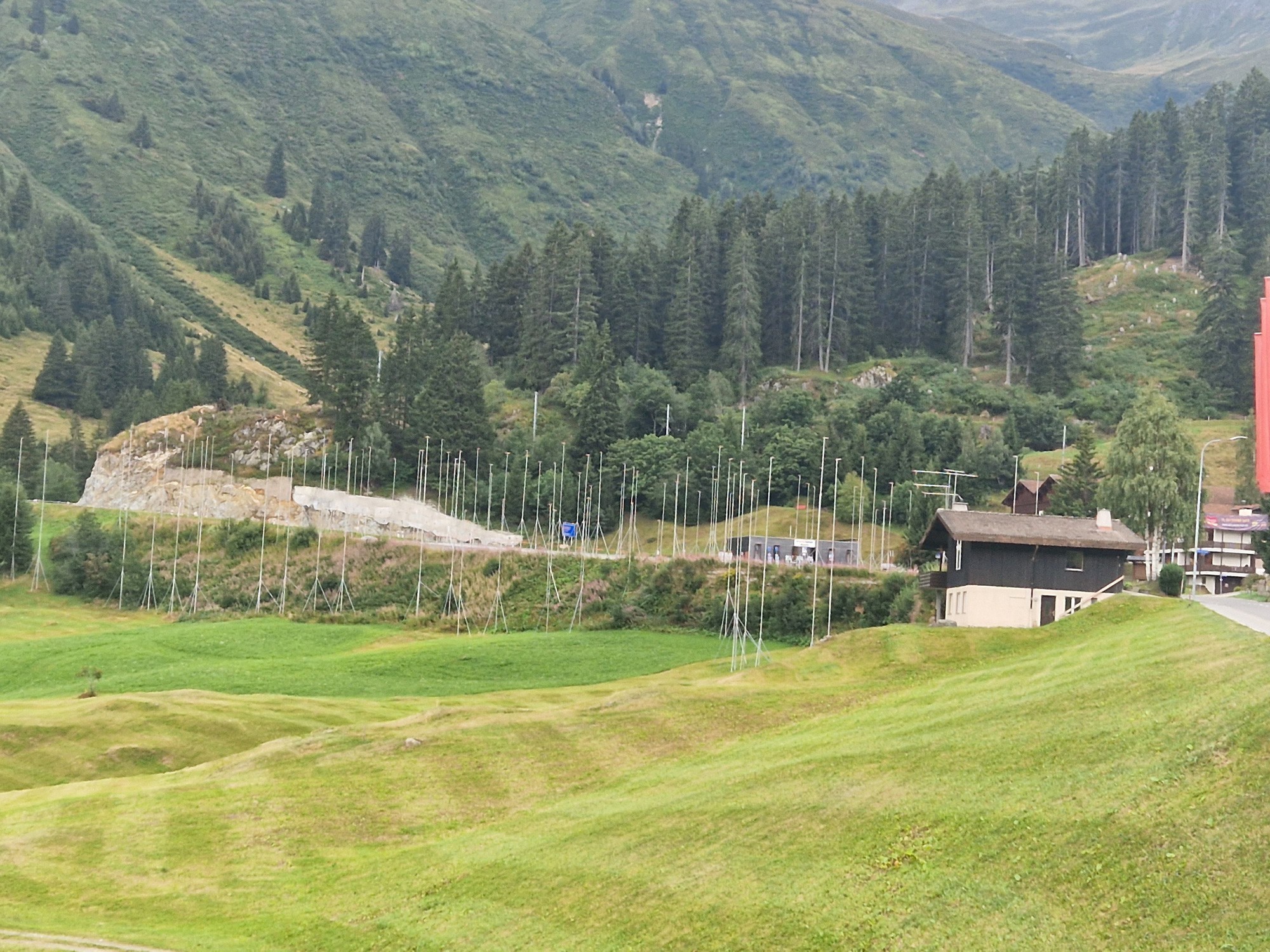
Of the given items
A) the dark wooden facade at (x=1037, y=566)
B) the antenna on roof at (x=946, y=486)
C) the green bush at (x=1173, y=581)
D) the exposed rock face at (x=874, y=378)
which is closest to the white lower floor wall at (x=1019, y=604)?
the dark wooden facade at (x=1037, y=566)

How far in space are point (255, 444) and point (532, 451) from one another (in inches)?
1099

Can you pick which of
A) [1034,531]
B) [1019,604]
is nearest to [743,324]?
[1034,531]

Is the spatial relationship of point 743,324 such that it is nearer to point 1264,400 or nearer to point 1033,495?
point 1033,495

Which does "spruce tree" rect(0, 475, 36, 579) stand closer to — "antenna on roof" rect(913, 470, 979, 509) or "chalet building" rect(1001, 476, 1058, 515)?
"antenna on roof" rect(913, 470, 979, 509)

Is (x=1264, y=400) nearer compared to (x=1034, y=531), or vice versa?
(x=1264, y=400)

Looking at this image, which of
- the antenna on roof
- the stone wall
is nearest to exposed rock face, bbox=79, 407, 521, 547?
the stone wall

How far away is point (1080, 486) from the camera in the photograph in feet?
372

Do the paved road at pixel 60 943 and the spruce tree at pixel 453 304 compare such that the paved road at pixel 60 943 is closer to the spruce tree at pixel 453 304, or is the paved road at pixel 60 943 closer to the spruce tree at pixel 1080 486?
the spruce tree at pixel 1080 486

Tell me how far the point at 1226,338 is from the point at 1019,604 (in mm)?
96392

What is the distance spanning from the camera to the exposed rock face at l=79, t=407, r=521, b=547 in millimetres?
129125

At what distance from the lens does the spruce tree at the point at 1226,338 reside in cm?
15912

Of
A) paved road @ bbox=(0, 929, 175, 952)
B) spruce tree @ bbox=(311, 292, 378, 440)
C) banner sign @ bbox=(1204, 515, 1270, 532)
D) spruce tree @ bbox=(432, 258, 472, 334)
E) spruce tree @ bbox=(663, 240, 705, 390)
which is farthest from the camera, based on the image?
spruce tree @ bbox=(432, 258, 472, 334)

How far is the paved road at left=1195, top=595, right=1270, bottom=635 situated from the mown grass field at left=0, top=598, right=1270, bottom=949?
3.81 feet

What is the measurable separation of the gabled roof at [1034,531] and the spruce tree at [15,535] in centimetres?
7990
